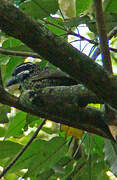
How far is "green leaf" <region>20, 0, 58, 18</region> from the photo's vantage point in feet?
7.09

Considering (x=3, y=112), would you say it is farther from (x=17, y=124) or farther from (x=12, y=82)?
(x=12, y=82)

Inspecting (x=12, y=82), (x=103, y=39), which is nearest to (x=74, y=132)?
(x=12, y=82)

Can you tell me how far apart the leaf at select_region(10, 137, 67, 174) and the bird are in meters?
0.35

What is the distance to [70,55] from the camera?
1.26m

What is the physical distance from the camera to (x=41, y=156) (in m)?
2.30

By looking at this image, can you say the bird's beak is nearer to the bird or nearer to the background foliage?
the bird

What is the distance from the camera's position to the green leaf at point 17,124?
244cm

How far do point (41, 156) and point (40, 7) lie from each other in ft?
2.79

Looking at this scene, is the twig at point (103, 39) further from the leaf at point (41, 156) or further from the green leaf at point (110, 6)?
the leaf at point (41, 156)

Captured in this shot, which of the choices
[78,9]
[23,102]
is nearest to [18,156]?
[23,102]

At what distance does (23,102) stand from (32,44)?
0.44 metres

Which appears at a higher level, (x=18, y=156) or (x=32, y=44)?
(x=32, y=44)

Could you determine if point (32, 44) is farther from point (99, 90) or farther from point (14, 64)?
point (14, 64)

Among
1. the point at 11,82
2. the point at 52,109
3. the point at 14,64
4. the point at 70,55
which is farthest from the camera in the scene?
the point at 11,82
